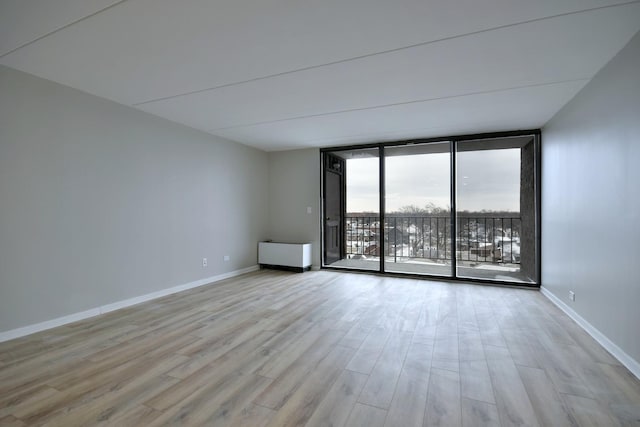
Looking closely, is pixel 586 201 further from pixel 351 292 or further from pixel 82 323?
pixel 82 323

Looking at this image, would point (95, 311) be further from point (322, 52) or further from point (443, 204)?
point (443, 204)

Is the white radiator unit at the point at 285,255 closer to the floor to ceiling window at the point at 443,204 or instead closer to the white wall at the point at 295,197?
the white wall at the point at 295,197

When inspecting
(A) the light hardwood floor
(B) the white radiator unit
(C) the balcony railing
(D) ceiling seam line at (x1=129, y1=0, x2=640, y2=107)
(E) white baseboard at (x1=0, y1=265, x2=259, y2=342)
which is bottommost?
(A) the light hardwood floor

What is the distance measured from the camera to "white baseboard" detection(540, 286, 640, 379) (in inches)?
84.0

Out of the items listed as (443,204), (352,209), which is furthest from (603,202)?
(352,209)

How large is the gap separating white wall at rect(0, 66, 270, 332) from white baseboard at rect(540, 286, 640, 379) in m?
4.72

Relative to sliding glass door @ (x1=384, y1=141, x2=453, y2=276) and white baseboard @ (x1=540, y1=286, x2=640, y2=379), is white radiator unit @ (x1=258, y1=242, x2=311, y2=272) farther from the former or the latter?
white baseboard @ (x1=540, y1=286, x2=640, y2=379)

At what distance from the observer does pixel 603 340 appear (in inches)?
101

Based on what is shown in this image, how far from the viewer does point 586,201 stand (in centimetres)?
292

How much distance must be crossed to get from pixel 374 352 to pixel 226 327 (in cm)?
145

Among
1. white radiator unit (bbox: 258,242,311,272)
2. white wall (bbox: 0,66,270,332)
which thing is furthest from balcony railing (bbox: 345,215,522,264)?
white wall (bbox: 0,66,270,332)

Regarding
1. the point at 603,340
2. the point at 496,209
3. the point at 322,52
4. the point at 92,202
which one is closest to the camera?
the point at 322,52

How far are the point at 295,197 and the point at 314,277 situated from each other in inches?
67.5

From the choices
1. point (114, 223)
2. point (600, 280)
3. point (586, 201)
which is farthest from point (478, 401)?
Answer: point (114, 223)
